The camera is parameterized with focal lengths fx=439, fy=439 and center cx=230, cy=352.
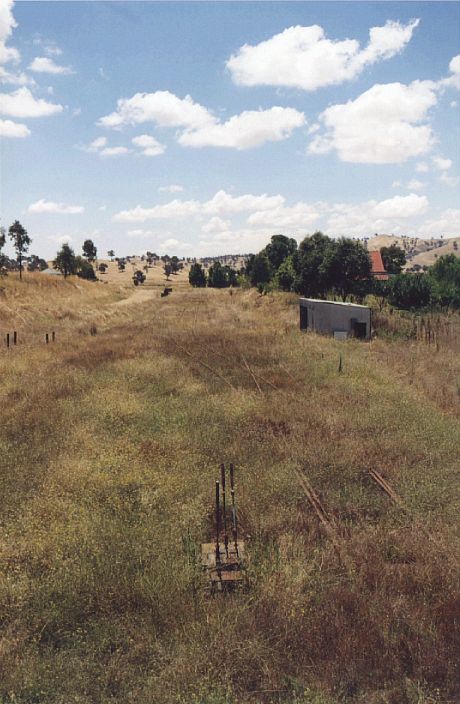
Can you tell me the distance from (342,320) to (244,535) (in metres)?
18.5

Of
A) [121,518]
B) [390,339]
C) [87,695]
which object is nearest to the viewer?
[87,695]

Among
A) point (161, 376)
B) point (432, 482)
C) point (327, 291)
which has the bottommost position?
point (432, 482)

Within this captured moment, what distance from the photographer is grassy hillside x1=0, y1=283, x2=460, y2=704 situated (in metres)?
Result: 4.50

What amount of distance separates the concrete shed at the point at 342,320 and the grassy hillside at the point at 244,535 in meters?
9.16

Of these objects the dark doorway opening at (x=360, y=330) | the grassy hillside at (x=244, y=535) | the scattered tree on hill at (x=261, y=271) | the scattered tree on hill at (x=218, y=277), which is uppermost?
the scattered tree on hill at (x=218, y=277)

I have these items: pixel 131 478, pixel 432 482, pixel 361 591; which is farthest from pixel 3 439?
pixel 432 482

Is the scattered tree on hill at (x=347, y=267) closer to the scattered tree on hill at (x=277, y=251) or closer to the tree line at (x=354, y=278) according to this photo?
the tree line at (x=354, y=278)

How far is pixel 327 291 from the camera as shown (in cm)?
3588

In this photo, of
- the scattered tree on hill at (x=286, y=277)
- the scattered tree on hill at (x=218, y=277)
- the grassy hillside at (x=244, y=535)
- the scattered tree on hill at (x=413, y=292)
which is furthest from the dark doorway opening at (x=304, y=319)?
the scattered tree on hill at (x=218, y=277)

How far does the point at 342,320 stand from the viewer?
23719 millimetres

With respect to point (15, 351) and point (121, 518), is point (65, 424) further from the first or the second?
point (15, 351)

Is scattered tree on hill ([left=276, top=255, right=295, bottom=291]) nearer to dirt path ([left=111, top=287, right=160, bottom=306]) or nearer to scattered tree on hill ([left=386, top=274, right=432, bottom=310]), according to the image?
scattered tree on hill ([left=386, top=274, right=432, bottom=310])

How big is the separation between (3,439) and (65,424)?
140 cm

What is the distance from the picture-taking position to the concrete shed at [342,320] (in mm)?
23016
